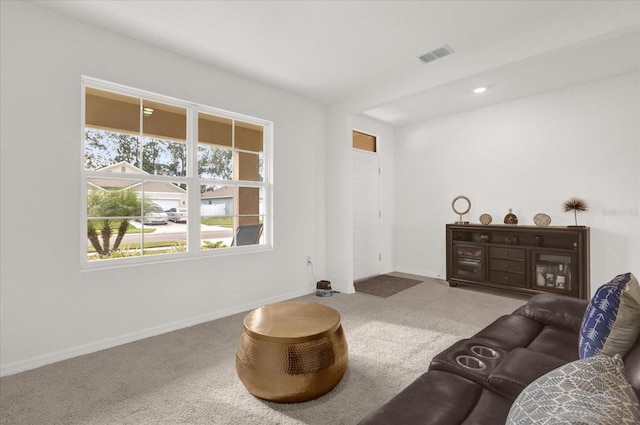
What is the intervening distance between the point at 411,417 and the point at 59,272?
9.23ft

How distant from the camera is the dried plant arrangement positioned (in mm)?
4051

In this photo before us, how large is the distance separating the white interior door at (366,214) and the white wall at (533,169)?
0.54m

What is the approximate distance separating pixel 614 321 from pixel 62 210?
3.49 meters

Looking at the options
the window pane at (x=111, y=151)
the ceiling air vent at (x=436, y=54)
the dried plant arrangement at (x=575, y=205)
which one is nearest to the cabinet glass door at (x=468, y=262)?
the dried plant arrangement at (x=575, y=205)

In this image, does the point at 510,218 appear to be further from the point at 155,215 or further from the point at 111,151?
the point at 111,151

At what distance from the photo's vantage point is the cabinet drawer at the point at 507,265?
4281 millimetres

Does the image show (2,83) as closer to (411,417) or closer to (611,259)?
(411,417)

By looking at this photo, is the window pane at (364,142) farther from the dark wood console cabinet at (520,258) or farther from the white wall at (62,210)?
the white wall at (62,210)

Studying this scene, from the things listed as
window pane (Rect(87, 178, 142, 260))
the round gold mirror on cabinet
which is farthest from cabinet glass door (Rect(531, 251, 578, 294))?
window pane (Rect(87, 178, 142, 260))

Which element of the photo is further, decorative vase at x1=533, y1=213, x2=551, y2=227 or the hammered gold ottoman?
decorative vase at x1=533, y1=213, x2=551, y2=227

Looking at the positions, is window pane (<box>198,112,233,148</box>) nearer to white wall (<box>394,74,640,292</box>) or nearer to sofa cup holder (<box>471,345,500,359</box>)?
sofa cup holder (<box>471,345,500,359</box>)

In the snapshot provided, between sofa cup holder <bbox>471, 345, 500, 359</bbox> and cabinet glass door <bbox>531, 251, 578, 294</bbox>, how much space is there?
10.3 feet

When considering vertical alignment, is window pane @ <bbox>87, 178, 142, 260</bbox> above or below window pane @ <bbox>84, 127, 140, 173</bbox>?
below

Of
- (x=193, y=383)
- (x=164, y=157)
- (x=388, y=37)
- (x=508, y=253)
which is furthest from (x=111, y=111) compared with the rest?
(x=508, y=253)
